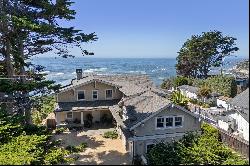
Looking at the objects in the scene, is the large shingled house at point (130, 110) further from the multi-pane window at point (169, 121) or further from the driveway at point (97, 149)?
the driveway at point (97, 149)

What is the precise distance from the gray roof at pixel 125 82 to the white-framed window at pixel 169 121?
7.16 meters

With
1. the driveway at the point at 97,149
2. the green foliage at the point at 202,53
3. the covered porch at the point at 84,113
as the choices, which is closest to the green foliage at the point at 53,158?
the driveway at the point at 97,149

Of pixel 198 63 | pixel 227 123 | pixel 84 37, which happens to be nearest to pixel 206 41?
pixel 198 63

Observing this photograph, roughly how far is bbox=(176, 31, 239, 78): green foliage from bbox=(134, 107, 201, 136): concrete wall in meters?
60.3

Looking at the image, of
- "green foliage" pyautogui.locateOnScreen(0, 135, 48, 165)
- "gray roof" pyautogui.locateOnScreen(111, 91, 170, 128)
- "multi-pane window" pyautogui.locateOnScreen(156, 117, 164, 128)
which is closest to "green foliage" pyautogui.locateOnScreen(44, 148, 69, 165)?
"green foliage" pyautogui.locateOnScreen(0, 135, 48, 165)

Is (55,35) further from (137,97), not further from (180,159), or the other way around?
(180,159)

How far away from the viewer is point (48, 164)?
1440 cm

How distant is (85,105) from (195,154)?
837 inches

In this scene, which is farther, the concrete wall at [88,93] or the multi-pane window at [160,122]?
the concrete wall at [88,93]

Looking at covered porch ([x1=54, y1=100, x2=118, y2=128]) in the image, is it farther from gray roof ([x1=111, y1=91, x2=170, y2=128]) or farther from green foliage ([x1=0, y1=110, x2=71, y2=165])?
green foliage ([x1=0, y1=110, x2=71, y2=165])

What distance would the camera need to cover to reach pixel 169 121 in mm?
26047

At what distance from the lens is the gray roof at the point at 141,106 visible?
84.0ft

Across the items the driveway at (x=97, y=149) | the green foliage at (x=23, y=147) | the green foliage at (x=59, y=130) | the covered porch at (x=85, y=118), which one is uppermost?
the green foliage at (x=23, y=147)

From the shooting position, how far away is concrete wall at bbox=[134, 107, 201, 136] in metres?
25.1
